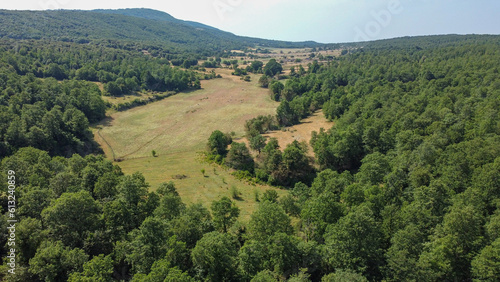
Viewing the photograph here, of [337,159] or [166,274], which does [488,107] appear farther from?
[166,274]

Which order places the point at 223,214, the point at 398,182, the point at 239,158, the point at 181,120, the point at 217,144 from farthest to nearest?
the point at 181,120 → the point at 217,144 → the point at 239,158 → the point at 398,182 → the point at 223,214

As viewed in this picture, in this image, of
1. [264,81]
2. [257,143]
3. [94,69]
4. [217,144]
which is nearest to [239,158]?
[257,143]

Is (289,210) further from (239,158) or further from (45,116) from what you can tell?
(45,116)

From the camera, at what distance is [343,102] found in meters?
104

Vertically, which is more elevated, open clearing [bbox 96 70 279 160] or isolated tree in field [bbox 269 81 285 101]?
isolated tree in field [bbox 269 81 285 101]

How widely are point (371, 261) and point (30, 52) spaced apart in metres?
191

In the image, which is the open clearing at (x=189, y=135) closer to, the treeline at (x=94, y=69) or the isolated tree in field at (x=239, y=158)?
the isolated tree in field at (x=239, y=158)

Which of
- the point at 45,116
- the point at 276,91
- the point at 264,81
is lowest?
the point at 45,116

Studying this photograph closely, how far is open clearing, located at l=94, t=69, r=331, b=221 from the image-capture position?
210 ft

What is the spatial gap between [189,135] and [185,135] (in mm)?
1483

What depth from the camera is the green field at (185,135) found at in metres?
64.3

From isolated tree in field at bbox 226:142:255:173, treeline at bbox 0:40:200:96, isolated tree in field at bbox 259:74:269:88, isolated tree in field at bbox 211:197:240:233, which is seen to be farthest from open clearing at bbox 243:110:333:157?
treeline at bbox 0:40:200:96

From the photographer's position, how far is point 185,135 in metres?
98.0

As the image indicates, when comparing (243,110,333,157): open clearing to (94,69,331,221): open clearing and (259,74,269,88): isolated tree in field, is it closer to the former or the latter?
(94,69,331,221): open clearing
